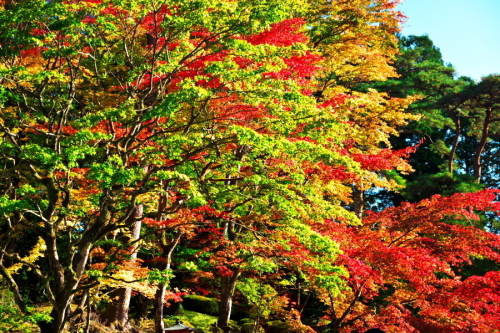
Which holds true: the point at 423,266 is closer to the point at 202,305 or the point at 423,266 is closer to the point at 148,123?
the point at 148,123

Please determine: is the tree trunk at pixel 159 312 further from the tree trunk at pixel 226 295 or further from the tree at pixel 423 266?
the tree at pixel 423 266

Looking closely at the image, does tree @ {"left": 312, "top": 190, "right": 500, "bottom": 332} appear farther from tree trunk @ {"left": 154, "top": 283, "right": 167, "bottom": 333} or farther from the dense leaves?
tree trunk @ {"left": 154, "top": 283, "right": 167, "bottom": 333}

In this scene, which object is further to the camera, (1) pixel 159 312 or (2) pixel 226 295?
(2) pixel 226 295

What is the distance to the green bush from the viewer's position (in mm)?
17594

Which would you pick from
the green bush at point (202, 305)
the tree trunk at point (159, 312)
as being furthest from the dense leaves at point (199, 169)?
the green bush at point (202, 305)

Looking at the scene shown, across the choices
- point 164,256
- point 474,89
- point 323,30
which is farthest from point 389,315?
point 474,89

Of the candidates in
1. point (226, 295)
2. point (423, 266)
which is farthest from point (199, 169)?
point (423, 266)

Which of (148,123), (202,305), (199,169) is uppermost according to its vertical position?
(148,123)

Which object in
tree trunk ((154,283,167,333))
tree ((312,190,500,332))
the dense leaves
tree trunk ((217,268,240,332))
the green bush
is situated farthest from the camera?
the green bush

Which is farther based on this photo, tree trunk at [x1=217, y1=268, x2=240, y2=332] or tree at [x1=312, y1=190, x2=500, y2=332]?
tree trunk at [x1=217, y1=268, x2=240, y2=332]

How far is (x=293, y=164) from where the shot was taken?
1066 centimetres

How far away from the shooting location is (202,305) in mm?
17609

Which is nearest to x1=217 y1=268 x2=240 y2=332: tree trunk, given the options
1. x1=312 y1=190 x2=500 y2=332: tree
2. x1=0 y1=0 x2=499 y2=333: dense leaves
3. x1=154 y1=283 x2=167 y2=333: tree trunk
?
x1=0 y1=0 x2=499 y2=333: dense leaves

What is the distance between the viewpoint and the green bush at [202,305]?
17.6m
